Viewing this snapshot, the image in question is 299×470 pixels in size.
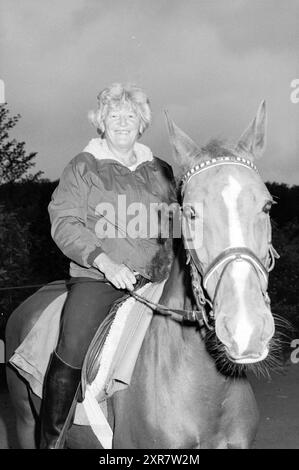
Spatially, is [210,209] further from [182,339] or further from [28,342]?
[28,342]

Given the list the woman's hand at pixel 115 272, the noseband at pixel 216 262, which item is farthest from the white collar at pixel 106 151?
the noseband at pixel 216 262

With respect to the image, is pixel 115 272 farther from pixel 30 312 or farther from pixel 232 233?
pixel 30 312

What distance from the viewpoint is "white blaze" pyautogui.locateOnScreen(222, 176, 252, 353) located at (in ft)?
8.80


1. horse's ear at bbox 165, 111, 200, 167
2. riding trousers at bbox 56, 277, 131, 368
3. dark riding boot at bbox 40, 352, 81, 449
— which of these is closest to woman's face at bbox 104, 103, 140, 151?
horse's ear at bbox 165, 111, 200, 167

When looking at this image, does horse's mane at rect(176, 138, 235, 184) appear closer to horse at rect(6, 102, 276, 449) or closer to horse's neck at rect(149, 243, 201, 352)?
horse at rect(6, 102, 276, 449)

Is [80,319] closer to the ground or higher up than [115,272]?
closer to the ground

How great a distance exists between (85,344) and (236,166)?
4.49 ft

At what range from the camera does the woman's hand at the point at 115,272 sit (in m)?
3.52

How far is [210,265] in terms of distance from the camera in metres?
2.91

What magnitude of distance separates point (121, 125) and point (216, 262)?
4.55 ft

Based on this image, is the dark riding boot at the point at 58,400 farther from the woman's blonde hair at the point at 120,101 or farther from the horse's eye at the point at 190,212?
the woman's blonde hair at the point at 120,101

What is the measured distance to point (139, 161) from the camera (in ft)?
13.2

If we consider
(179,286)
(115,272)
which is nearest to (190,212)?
(179,286)
